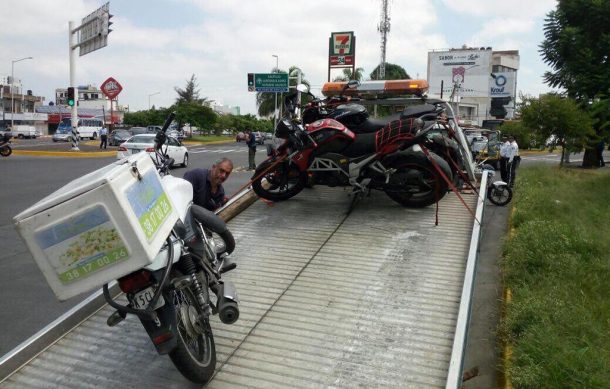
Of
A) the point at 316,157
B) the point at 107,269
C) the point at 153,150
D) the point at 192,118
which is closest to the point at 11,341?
the point at 153,150

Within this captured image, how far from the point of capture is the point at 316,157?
6715 millimetres

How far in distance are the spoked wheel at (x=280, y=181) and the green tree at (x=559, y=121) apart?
1459 centimetres

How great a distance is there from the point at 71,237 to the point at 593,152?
2450cm

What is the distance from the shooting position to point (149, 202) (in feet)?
9.50

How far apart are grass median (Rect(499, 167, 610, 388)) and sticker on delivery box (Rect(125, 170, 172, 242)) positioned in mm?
2528

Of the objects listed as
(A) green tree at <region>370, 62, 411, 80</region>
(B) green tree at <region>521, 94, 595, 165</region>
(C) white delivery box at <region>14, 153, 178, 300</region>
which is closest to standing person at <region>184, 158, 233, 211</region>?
(C) white delivery box at <region>14, 153, 178, 300</region>

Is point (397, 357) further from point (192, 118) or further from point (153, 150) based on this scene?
point (192, 118)

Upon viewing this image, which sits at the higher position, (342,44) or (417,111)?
(342,44)

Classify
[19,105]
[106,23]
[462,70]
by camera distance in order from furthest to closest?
[19,105]
[462,70]
[106,23]

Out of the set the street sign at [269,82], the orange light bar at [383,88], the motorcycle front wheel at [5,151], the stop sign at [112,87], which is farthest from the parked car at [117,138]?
the orange light bar at [383,88]

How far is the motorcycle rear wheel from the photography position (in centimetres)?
638

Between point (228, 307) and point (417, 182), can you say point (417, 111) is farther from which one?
point (228, 307)

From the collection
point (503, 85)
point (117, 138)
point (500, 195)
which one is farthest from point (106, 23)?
point (503, 85)

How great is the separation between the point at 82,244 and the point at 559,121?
62.9ft
